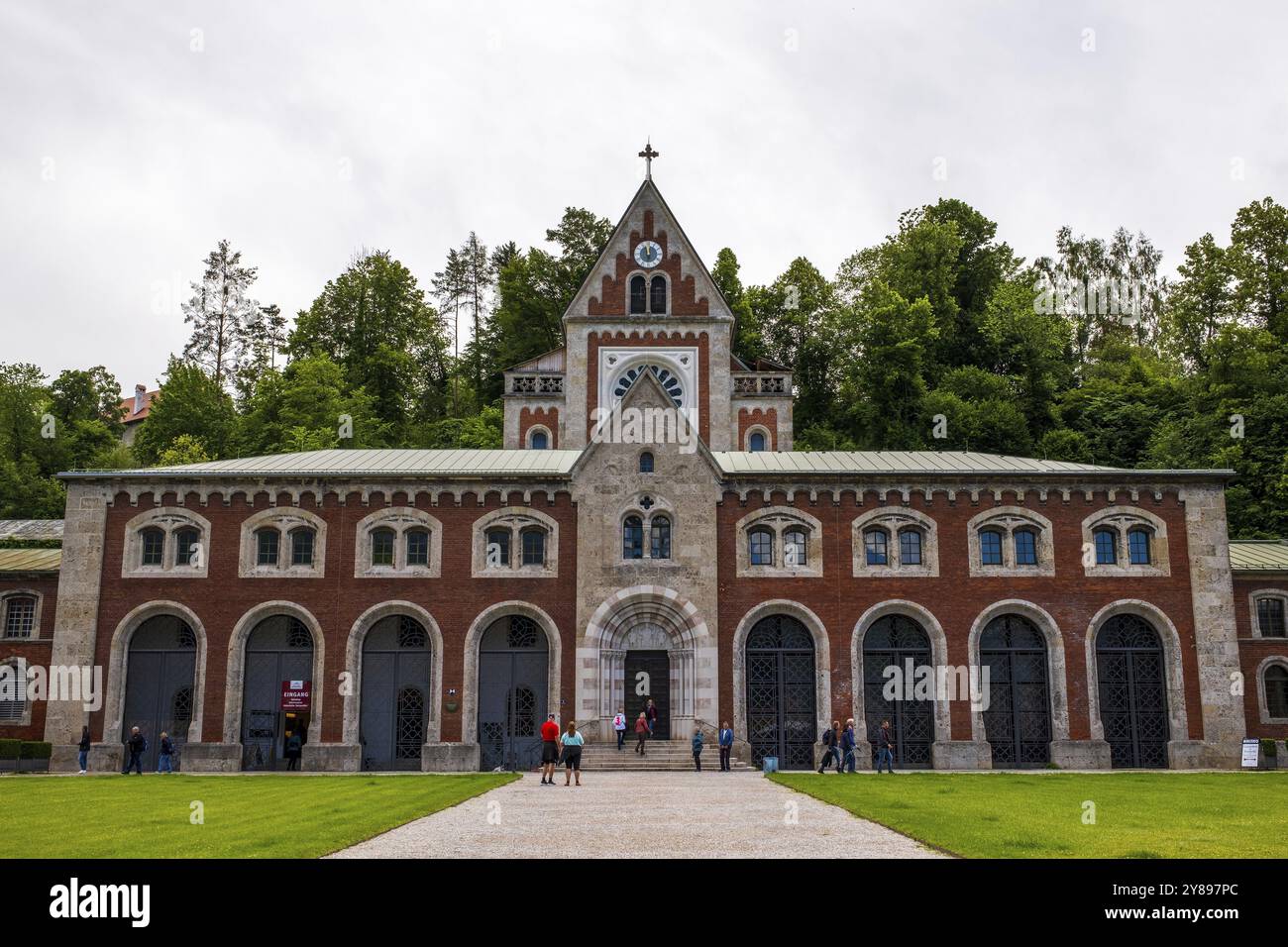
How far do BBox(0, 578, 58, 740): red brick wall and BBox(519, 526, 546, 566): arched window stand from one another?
52.0ft

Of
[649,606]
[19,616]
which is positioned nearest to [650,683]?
[649,606]

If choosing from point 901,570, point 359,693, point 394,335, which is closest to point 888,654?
point 901,570

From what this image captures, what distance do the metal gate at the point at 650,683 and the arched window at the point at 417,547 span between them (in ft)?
24.6

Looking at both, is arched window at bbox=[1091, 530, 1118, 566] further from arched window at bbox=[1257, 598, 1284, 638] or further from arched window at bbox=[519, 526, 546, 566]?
arched window at bbox=[519, 526, 546, 566]

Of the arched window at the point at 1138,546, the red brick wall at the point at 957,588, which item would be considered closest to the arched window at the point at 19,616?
the red brick wall at the point at 957,588

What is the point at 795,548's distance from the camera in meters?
38.0

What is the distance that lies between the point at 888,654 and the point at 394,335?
55768 millimetres

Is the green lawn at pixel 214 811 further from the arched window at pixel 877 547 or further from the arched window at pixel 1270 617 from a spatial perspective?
the arched window at pixel 1270 617

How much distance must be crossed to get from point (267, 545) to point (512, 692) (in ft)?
31.6

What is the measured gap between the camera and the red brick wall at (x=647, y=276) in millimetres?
53125

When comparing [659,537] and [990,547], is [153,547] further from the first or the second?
[990,547]

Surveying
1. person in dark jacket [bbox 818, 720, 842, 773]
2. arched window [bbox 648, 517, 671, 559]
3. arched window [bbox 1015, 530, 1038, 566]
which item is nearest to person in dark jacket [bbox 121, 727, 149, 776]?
arched window [bbox 648, 517, 671, 559]

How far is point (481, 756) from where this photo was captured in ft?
119

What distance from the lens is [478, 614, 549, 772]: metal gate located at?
36.4 m
